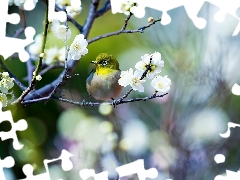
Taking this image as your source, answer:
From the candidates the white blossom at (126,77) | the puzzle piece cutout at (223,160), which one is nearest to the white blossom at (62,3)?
the white blossom at (126,77)

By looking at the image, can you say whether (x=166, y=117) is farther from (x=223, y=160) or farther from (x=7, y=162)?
(x=7, y=162)

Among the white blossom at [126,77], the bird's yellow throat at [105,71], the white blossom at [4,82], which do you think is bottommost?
the white blossom at [126,77]

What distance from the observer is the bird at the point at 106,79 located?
42cm

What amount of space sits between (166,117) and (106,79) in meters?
0.14

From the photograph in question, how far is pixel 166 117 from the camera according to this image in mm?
514

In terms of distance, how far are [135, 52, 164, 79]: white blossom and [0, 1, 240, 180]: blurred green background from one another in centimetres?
16

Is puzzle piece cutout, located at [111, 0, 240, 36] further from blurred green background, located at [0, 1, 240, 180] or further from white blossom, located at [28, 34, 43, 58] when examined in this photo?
white blossom, located at [28, 34, 43, 58]

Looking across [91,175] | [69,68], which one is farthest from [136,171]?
[69,68]

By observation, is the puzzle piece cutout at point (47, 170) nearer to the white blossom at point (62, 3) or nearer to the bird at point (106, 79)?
the bird at point (106, 79)

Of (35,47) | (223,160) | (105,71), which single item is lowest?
(223,160)

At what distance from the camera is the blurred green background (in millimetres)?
484

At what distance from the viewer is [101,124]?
20.7 inches

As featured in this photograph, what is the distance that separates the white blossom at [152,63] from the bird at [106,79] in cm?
8

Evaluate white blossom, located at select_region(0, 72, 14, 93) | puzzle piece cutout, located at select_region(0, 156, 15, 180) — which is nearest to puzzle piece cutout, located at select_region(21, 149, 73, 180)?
puzzle piece cutout, located at select_region(0, 156, 15, 180)
